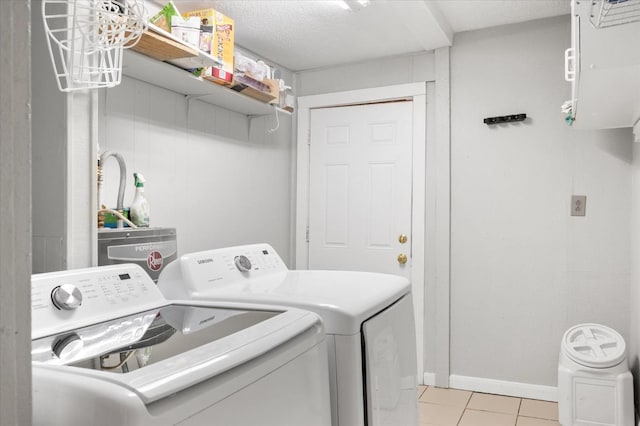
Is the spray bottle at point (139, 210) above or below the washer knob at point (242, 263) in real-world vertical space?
above

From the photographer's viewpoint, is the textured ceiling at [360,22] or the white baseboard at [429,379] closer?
the textured ceiling at [360,22]

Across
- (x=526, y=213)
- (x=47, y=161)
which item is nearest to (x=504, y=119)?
(x=526, y=213)

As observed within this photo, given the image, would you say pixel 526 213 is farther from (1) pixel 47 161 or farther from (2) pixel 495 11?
(1) pixel 47 161

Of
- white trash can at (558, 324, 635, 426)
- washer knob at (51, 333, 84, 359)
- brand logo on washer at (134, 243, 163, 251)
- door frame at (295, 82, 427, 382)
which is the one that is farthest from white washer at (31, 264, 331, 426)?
door frame at (295, 82, 427, 382)

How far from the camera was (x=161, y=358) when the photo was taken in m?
0.92

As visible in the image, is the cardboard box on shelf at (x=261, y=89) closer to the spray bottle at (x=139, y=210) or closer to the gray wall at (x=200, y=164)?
the gray wall at (x=200, y=164)

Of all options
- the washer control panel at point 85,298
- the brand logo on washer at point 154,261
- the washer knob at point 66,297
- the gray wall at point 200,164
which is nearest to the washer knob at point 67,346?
the washer control panel at point 85,298

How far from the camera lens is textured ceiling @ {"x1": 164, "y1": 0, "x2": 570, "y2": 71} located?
273cm

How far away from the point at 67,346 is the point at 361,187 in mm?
2857

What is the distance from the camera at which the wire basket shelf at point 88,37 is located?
4.29 feet

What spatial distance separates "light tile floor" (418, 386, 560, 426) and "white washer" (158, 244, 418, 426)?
3.68 feet

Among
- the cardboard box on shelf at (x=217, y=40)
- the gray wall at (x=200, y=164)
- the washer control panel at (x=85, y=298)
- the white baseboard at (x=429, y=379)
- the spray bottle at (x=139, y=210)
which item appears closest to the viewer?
the washer control panel at (x=85, y=298)

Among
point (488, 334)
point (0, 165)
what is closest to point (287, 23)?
point (488, 334)

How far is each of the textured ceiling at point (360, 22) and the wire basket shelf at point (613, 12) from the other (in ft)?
4.39
